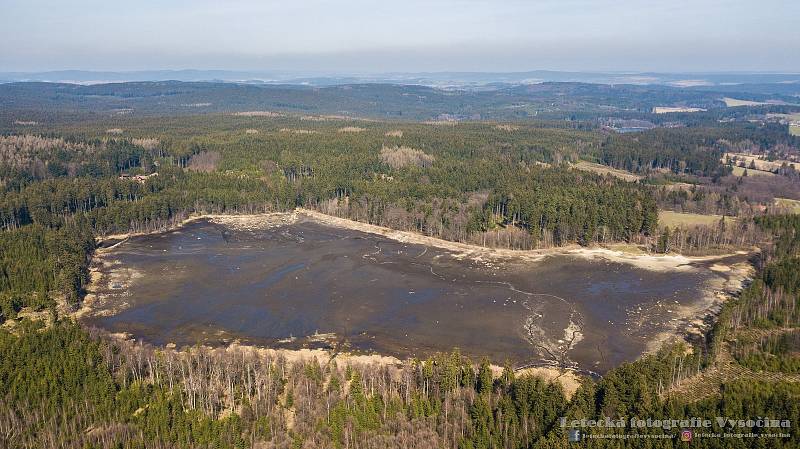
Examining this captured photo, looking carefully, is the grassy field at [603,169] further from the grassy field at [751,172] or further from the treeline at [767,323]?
the treeline at [767,323]

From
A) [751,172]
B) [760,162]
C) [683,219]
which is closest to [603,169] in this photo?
[751,172]

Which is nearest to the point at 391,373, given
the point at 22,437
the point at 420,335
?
the point at 420,335

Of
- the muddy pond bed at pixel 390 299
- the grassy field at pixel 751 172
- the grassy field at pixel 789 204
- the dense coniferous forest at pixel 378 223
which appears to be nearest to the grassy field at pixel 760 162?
the grassy field at pixel 751 172

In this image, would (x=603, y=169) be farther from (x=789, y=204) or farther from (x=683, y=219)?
(x=683, y=219)

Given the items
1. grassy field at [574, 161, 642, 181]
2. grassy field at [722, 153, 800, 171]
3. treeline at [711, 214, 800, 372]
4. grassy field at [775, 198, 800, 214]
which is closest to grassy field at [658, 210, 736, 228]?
grassy field at [775, 198, 800, 214]

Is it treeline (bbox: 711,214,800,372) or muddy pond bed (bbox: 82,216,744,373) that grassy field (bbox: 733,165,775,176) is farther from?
treeline (bbox: 711,214,800,372)

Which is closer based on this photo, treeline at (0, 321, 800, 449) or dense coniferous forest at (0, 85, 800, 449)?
treeline at (0, 321, 800, 449)

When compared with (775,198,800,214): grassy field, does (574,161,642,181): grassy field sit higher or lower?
higher
